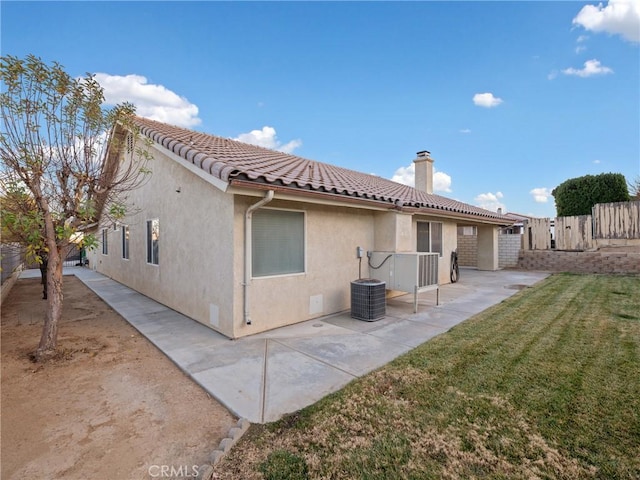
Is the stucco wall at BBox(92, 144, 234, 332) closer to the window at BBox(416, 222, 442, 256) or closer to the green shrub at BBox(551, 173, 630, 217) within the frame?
the window at BBox(416, 222, 442, 256)

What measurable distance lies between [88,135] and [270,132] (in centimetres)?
1522

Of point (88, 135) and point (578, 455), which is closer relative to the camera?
point (578, 455)

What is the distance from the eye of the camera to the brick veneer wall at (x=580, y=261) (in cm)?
1266

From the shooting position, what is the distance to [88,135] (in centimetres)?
Result: 523

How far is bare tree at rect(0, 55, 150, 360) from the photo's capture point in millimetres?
4465

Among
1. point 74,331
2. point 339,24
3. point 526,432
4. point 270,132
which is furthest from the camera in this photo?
point 270,132

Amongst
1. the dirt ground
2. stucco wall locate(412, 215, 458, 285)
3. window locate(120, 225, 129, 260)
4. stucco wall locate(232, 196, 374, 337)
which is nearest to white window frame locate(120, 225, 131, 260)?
window locate(120, 225, 129, 260)

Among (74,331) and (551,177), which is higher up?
(551,177)

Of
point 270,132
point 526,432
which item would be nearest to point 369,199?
point 526,432

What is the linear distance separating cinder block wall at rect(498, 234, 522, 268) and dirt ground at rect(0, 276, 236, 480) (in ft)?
55.5

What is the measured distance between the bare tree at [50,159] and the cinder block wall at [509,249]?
17329mm

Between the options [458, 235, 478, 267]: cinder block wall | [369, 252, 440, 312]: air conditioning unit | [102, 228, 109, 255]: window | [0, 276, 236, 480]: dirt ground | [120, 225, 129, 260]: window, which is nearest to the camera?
[0, 276, 236, 480]: dirt ground

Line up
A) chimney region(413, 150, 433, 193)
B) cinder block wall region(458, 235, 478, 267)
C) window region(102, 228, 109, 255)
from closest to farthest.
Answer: window region(102, 228, 109, 255) → chimney region(413, 150, 433, 193) → cinder block wall region(458, 235, 478, 267)

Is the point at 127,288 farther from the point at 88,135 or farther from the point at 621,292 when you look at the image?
the point at 621,292
